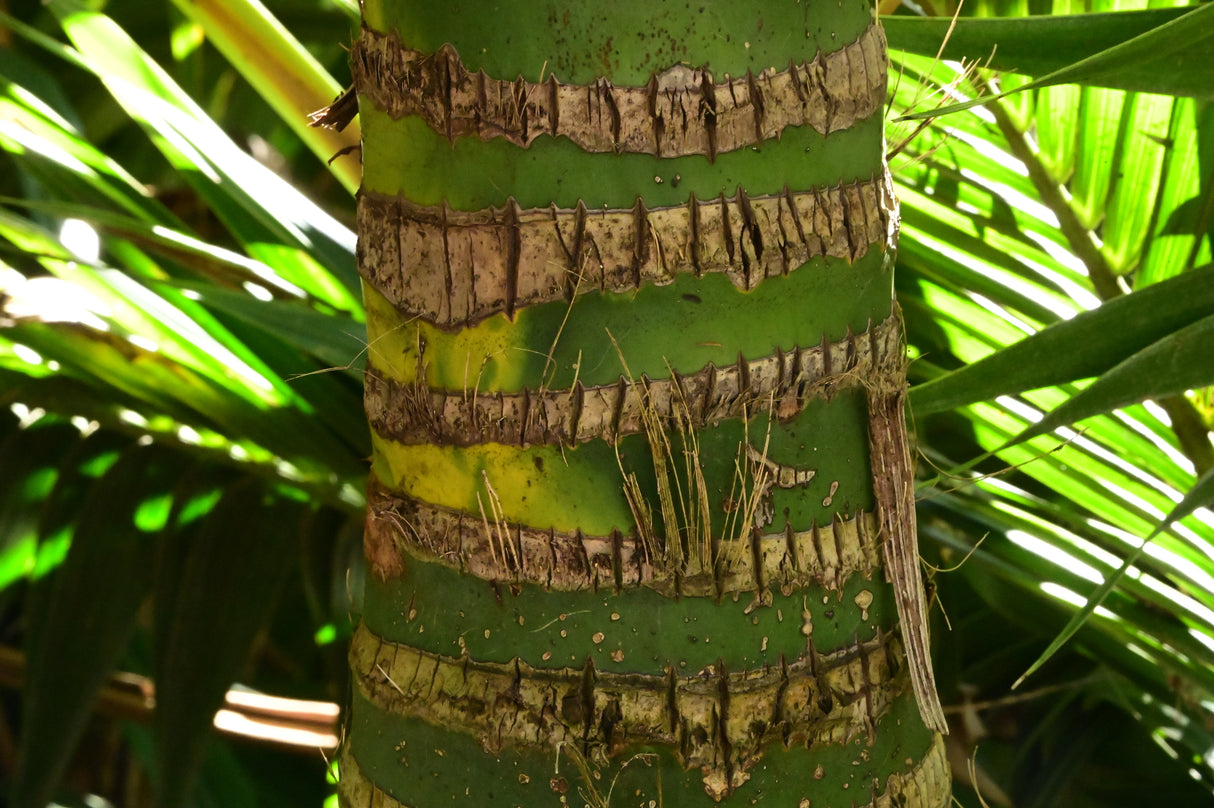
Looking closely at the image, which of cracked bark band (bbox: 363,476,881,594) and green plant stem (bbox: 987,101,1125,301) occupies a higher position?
green plant stem (bbox: 987,101,1125,301)

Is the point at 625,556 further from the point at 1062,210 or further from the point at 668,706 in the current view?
the point at 1062,210

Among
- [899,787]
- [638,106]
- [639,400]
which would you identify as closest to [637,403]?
[639,400]

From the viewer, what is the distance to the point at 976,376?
592mm

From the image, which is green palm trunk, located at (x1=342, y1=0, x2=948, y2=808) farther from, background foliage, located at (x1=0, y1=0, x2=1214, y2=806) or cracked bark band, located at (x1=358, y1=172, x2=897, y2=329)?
background foliage, located at (x1=0, y1=0, x2=1214, y2=806)

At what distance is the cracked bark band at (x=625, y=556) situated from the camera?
54 cm

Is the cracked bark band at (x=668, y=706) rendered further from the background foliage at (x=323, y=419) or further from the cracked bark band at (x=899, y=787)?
the background foliage at (x=323, y=419)

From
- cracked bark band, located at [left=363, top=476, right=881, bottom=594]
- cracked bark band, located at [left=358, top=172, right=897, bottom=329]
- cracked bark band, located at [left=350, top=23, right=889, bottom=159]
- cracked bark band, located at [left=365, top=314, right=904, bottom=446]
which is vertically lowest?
cracked bark band, located at [left=363, top=476, right=881, bottom=594]

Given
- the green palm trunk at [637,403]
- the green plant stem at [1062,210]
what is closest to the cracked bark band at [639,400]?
the green palm trunk at [637,403]

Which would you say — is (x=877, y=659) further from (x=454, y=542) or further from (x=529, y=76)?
(x=529, y=76)

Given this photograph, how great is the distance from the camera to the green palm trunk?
51 centimetres

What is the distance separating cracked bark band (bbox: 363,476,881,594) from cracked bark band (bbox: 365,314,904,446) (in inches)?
1.8

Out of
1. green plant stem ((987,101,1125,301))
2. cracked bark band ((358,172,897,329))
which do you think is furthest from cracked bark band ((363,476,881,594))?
green plant stem ((987,101,1125,301))

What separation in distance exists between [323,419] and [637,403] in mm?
483

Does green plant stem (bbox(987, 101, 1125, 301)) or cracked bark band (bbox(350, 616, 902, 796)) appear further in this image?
green plant stem (bbox(987, 101, 1125, 301))
